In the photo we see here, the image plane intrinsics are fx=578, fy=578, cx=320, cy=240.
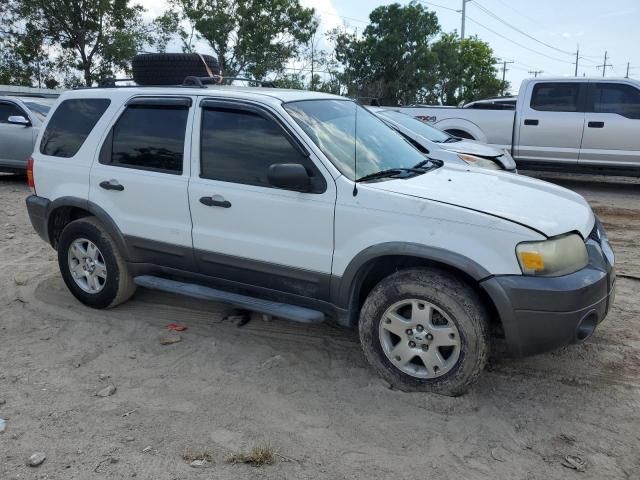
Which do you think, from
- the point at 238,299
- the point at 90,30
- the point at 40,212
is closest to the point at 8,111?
the point at 40,212

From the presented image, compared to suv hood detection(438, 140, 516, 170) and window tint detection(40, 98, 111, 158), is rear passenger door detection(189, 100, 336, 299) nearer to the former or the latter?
window tint detection(40, 98, 111, 158)

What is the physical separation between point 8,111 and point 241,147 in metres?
9.49

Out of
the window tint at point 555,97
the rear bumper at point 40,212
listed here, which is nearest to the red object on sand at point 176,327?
the rear bumper at point 40,212

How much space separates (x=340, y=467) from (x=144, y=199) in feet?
8.26

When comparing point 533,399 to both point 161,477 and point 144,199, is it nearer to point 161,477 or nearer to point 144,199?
point 161,477

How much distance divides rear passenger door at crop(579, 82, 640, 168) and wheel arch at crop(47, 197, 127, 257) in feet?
28.4

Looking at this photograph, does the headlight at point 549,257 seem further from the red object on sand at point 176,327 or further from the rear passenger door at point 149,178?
the red object on sand at point 176,327

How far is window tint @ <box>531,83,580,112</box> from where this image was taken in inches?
407

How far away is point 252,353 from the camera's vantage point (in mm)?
4137

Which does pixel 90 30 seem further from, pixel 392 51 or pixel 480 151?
pixel 480 151

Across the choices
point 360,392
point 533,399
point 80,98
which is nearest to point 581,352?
point 533,399

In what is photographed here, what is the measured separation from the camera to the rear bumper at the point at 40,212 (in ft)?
16.3

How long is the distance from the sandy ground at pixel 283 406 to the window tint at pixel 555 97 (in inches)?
257

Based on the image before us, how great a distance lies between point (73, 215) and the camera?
16.6 ft
